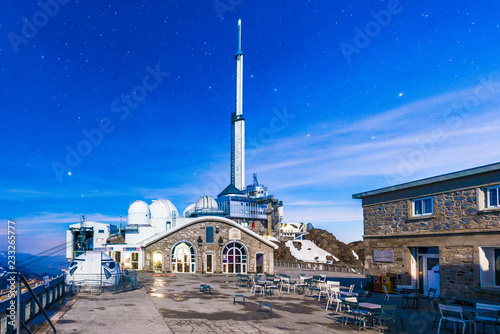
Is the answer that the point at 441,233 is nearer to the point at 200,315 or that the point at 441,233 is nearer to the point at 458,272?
the point at 458,272

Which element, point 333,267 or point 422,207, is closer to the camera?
point 422,207

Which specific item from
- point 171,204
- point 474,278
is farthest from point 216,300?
point 171,204

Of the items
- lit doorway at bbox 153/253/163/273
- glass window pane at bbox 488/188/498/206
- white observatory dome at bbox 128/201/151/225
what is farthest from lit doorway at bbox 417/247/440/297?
white observatory dome at bbox 128/201/151/225

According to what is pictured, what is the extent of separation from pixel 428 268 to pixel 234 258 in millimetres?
17490

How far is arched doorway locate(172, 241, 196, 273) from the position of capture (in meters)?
30.8

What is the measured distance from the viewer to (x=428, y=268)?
17312 mm

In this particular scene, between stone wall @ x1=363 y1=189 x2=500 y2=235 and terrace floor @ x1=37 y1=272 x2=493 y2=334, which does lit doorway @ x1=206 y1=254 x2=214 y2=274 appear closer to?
terrace floor @ x1=37 y1=272 x2=493 y2=334

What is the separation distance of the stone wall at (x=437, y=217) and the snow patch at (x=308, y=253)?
45745mm

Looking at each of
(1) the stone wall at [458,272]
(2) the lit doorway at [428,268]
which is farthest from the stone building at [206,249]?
(1) the stone wall at [458,272]

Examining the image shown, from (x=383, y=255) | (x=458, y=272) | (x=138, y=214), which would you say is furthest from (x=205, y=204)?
(x=458, y=272)

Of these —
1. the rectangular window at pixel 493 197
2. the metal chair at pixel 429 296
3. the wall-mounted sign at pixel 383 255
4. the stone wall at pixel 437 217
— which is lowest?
the metal chair at pixel 429 296

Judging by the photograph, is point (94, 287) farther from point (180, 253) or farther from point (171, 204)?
point (171, 204)

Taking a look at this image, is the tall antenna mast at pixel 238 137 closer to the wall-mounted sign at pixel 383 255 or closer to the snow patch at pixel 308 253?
the snow patch at pixel 308 253

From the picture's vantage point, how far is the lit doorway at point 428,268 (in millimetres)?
16938
